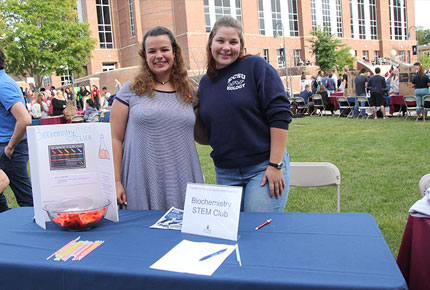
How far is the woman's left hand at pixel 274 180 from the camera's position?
233cm

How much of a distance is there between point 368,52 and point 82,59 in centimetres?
4046

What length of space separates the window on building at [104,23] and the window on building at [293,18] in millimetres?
21672

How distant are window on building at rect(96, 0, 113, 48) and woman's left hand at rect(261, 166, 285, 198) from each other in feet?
156

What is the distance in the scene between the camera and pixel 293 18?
156 ft

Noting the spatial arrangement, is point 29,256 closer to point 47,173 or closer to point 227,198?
point 47,173

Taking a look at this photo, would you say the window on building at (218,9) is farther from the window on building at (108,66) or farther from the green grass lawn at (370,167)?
the green grass lawn at (370,167)

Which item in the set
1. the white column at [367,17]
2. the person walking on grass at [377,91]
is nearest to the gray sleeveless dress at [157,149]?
the person walking on grass at [377,91]

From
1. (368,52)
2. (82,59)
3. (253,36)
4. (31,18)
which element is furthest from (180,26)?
(368,52)

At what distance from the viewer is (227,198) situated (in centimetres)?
181

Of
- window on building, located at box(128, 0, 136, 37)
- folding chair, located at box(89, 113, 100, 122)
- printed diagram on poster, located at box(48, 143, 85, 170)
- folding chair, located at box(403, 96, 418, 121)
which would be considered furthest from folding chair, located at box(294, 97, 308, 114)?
window on building, located at box(128, 0, 136, 37)

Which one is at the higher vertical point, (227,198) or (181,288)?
(227,198)

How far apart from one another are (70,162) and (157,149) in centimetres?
57

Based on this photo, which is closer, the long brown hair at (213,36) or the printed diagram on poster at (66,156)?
the printed diagram on poster at (66,156)

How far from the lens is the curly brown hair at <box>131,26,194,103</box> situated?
2529 millimetres
